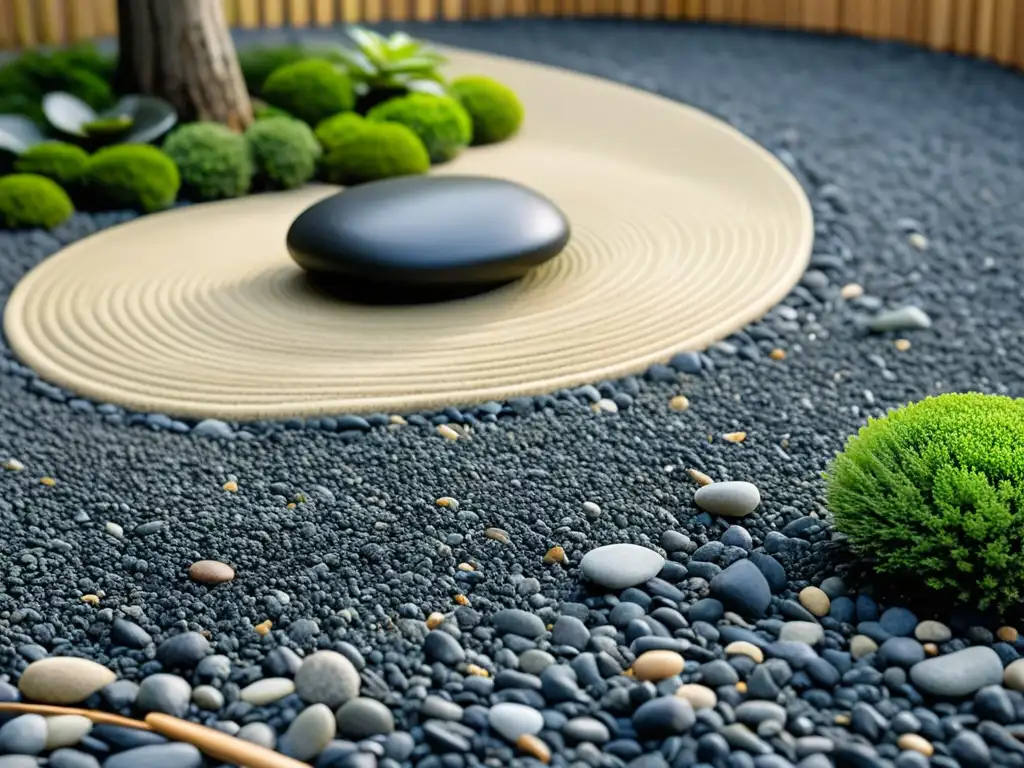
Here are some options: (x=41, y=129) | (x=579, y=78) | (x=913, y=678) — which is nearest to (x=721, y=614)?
(x=913, y=678)

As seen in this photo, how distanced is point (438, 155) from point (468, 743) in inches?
144

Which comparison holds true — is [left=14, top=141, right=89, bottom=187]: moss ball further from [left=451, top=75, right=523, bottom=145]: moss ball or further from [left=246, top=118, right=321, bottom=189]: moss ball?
[left=451, top=75, right=523, bottom=145]: moss ball

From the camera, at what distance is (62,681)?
2.28m

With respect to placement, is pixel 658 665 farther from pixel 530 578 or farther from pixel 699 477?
pixel 699 477

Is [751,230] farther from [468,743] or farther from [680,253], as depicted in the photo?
[468,743]

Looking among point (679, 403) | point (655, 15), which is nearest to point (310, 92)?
point (679, 403)

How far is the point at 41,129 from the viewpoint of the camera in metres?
5.35

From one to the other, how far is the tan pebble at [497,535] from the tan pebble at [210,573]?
0.54 meters

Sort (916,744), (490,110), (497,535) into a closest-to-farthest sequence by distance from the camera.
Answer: (916,744) → (497,535) → (490,110)

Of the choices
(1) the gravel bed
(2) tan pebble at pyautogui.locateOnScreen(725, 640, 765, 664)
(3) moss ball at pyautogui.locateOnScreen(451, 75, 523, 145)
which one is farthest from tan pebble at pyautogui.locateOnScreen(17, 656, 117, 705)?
(3) moss ball at pyautogui.locateOnScreen(451, 75, 523, 145)

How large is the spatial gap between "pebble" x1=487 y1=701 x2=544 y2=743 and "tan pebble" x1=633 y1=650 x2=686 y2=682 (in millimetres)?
219

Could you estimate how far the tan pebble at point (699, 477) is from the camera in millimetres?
2975

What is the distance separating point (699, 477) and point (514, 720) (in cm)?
100

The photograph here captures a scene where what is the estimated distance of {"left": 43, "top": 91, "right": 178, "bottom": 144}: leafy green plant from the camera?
5234mm
